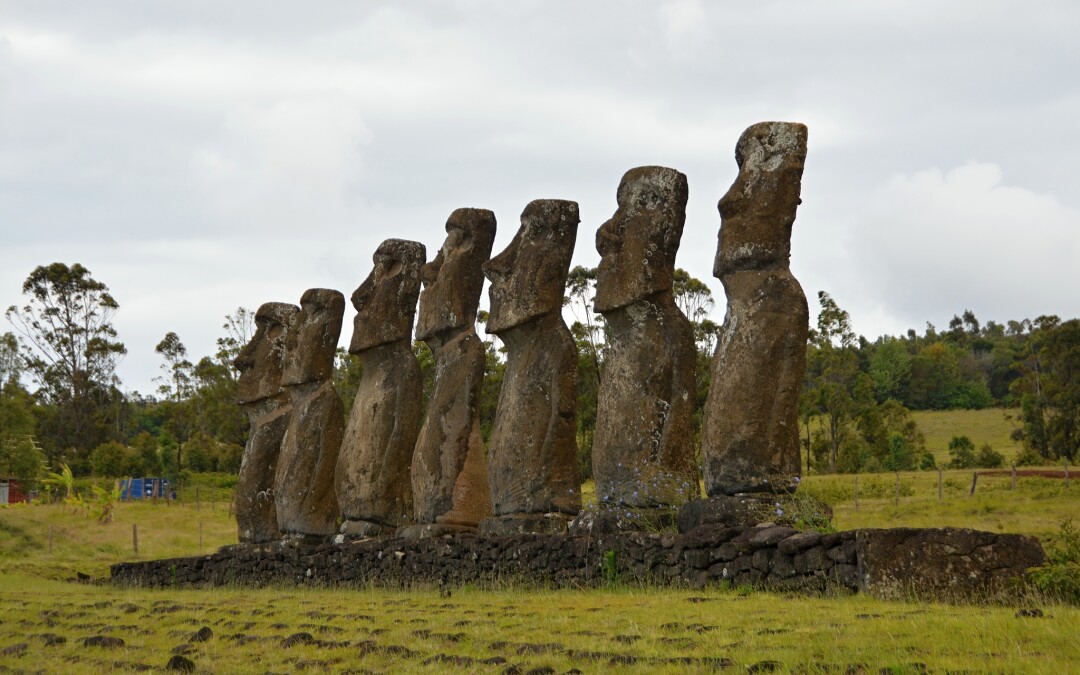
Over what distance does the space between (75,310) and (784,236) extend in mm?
55581

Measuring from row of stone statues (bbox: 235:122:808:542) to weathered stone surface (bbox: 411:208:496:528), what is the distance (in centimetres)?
2

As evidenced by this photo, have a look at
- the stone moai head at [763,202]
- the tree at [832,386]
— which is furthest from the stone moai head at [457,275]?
the tree at [832,386]

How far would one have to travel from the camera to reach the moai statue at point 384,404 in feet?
52.1

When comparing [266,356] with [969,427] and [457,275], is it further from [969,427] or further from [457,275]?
[969,427]

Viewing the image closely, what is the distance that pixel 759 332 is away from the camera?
1095cm

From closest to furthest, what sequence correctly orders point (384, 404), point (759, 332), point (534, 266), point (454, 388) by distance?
1. point (759, 332)
2. point (534, 266)
3. point (454, 388)
4. point (384, 404)

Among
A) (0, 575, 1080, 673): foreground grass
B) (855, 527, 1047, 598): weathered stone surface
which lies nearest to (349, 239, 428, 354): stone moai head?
(0, 575, 1080, 673): foreground grass

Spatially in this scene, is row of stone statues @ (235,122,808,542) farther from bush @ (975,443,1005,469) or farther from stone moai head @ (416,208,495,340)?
bush @ (975,443,1005,469)

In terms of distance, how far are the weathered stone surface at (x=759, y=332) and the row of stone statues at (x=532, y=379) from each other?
0.02 meters

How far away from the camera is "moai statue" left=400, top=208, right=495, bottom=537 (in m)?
14.6

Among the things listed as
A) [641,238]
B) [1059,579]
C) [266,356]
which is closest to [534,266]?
[641,238]

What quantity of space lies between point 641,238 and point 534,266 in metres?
1.55

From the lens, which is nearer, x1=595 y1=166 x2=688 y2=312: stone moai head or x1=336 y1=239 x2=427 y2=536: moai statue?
x1=595 y1=166 x2=688 y2=312: stone moai head

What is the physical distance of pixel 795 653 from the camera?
22.2ft
